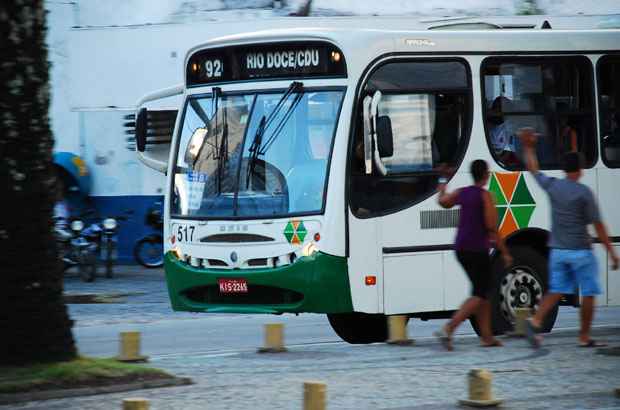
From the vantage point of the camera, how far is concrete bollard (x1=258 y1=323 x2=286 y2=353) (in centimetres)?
1285

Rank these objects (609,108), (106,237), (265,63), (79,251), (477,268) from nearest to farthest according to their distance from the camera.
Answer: (477,268) < (265,63) < (609,108) < (79,251) < (106,237)

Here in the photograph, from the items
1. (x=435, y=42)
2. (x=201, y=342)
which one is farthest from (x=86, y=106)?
(x=435, y=42)

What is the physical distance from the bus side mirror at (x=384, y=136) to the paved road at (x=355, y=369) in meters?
1.80

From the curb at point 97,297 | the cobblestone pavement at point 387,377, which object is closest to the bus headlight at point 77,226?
A: the curb at point 97,297

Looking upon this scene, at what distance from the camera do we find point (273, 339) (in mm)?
12906

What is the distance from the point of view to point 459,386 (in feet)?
33.6

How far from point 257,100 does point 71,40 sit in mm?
13054

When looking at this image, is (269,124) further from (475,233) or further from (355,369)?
(355,369)

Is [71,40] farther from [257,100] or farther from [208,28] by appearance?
[257,100]

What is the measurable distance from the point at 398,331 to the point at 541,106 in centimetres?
270

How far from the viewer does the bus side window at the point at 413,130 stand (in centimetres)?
1295

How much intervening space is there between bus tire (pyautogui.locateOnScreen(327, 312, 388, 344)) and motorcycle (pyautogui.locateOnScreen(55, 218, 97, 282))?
8.99 m

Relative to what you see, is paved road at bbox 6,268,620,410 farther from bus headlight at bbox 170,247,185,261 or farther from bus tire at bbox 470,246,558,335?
bus headlight at bbox 170,247,185,261

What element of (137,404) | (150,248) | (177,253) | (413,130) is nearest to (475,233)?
(413,130)
